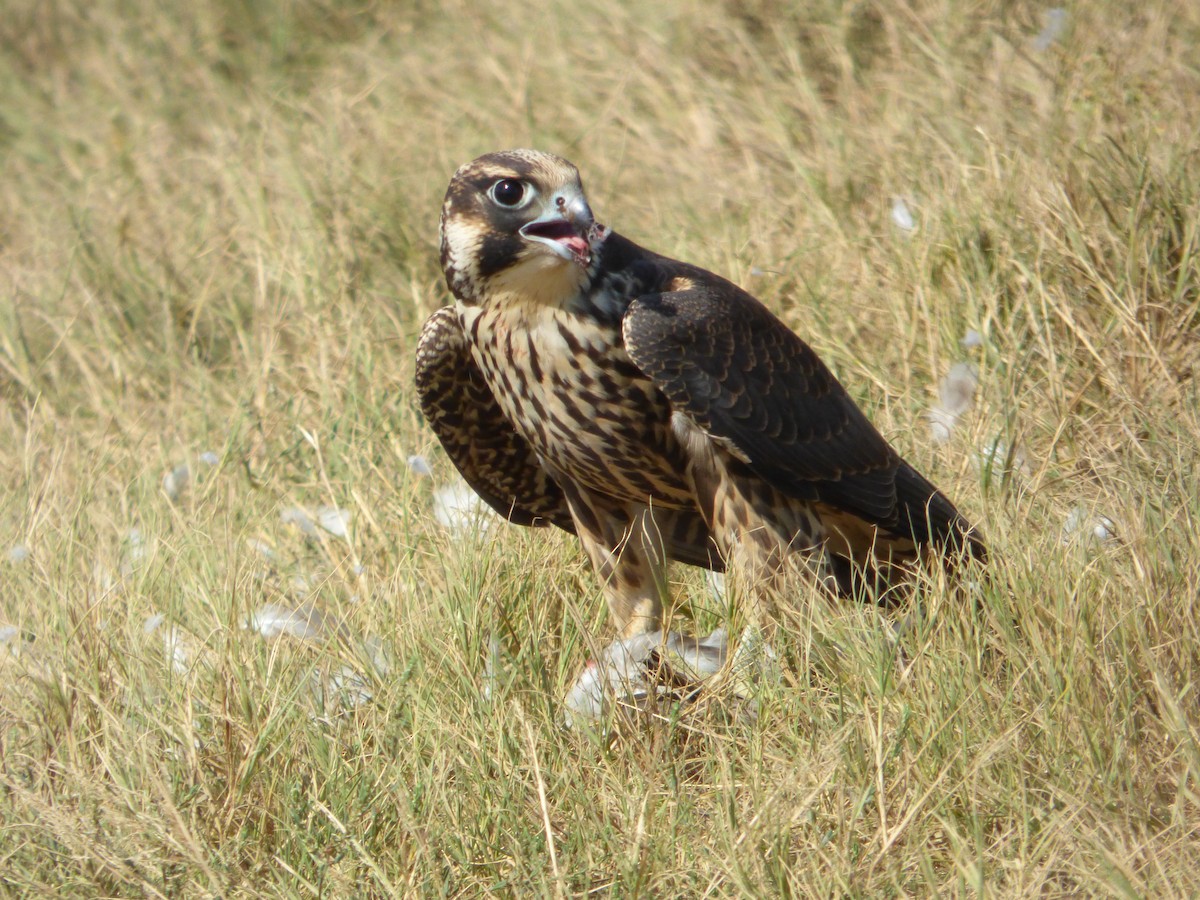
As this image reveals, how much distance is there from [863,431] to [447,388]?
3.01 feet

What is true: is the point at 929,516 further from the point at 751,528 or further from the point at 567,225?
the point at 567,225

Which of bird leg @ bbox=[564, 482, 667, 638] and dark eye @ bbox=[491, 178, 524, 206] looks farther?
bird leg @ bbox=[564, 482, 667, 638]

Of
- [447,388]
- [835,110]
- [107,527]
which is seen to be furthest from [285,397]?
[835,110]

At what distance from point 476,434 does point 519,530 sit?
30cm

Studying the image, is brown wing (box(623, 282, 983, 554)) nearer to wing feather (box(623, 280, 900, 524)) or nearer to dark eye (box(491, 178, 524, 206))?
wing feather (box(623, 280, 900, 524))

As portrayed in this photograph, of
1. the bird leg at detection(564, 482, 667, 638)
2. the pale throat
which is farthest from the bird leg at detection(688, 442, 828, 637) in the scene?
the pale throat

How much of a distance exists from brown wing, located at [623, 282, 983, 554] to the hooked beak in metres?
0.19

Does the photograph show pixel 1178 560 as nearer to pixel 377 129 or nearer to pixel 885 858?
pixel 885 858

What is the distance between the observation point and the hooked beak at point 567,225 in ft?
9.18

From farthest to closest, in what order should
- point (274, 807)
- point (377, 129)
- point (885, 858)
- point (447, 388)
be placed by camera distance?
point (377, 129) < point (447, 388) < point (274, 807) < point (885, 858)

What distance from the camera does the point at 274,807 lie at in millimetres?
2559

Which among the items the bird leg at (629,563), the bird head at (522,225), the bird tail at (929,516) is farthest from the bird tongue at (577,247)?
the bird tail at (929,516)

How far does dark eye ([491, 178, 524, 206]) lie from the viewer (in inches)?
112

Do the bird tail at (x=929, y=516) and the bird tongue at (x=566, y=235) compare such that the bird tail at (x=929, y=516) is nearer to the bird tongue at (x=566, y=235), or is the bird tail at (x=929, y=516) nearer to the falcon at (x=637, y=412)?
the falcon at (x=637, y=412)
